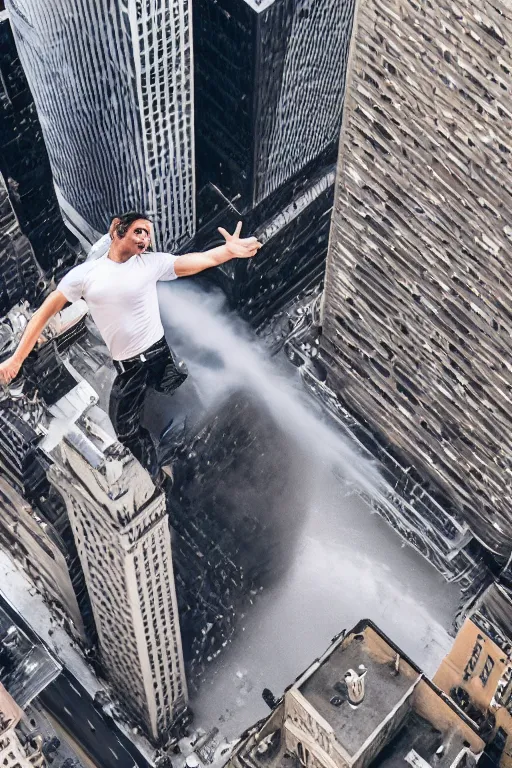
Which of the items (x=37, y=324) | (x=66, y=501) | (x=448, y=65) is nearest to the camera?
(x=37, y=324)

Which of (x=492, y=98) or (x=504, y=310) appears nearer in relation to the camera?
(x=492, y=98)

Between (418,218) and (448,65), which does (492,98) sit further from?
(418,218)

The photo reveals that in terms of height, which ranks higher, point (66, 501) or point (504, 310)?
point (504, 310)

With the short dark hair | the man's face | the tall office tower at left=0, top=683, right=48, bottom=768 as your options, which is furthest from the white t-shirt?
the tall office tower at left=0, top=683, right=48, bottom=768

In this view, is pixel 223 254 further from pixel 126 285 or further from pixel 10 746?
pixel 10 746

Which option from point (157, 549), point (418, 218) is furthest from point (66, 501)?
point (418, 218)

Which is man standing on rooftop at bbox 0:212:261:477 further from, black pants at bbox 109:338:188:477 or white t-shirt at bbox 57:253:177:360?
black pants at bbox 109:338:188:477

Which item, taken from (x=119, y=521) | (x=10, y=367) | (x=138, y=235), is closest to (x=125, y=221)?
(x=138, y=235)
